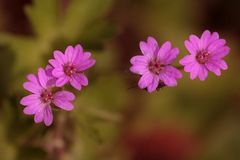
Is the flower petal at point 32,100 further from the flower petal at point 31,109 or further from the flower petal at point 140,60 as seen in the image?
the flower petal at point 140,60

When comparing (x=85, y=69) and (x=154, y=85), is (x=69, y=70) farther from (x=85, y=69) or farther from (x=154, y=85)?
(x=154, y=85)

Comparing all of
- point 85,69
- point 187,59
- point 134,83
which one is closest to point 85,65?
point 85,69

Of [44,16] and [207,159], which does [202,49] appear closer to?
[44,16]

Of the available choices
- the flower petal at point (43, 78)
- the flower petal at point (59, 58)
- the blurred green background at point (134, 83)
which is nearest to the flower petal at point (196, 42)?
the flower petal at point (59, 58)

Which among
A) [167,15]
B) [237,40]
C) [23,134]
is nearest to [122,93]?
[23,134]

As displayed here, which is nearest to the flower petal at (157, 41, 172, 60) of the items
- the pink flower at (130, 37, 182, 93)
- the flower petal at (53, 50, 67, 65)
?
the pink flower at (130, 37, 182, 93)

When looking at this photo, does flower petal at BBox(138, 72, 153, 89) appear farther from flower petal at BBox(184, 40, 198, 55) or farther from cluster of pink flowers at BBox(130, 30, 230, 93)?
flower petal at BBox(184, 40, 198, 55)
